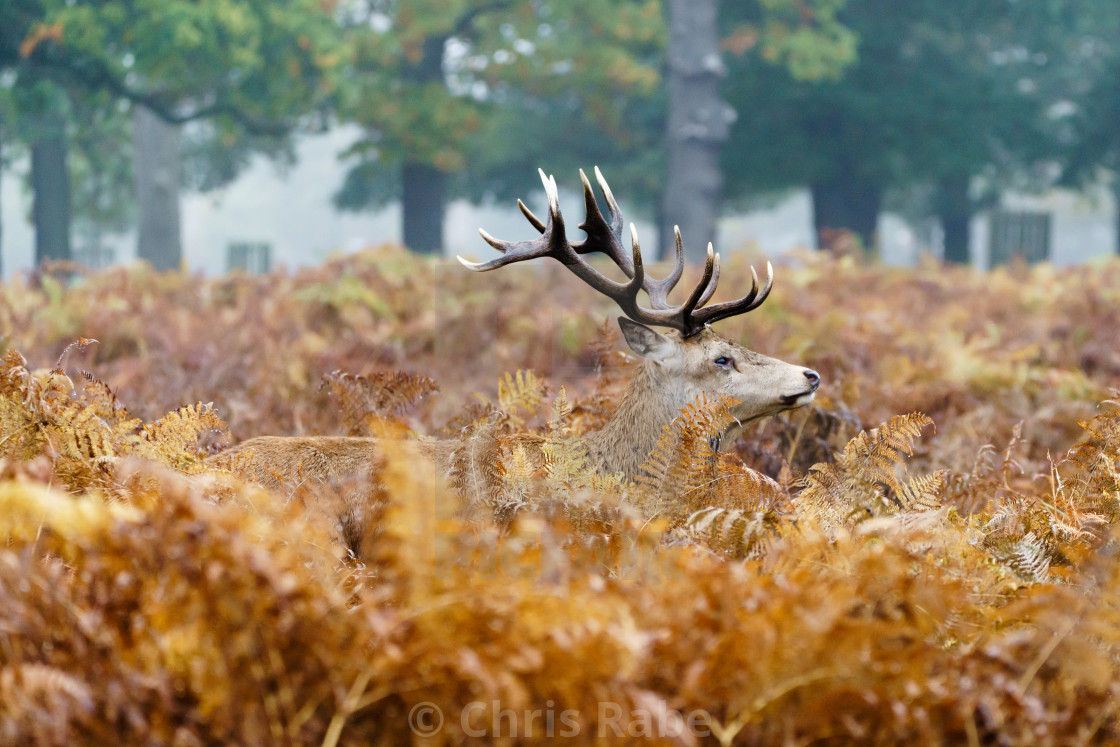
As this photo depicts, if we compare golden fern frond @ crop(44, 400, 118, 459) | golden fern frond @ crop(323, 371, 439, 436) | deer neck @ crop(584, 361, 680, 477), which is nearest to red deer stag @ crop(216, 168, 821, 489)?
deer neck @ crop(584, 361, 680, 477)

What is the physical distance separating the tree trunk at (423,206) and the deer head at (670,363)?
1823 centimetres

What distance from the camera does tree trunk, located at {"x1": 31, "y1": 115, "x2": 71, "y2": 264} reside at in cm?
1752

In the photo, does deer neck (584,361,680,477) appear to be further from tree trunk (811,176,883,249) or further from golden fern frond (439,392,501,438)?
tree trunk (811,176,883,249)

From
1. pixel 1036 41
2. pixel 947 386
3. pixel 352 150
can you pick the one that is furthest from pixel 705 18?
pixel 947 386

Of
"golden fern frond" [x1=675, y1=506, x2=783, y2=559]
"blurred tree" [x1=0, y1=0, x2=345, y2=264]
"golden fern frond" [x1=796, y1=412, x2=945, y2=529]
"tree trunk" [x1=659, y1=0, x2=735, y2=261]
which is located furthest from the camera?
"tree trunk" [x1=659, y1=0, x2=735, y2=261]

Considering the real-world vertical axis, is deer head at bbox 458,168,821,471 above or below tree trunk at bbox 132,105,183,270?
below

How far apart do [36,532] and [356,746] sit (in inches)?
41.2

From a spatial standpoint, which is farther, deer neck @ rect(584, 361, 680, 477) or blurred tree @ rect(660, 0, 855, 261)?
blurred tree @ rect(660, 0, 855, 261)

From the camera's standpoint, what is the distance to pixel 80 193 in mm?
25812

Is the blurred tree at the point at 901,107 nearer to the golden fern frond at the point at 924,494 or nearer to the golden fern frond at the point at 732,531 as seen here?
the golden fern frond at the point at 924,494

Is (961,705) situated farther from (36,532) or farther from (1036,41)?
(1036,41)

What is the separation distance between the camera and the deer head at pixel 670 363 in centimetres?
379

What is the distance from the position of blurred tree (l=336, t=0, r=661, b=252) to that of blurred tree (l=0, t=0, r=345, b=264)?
1.31 m

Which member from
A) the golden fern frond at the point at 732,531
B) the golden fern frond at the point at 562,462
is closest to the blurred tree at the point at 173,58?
the golden fern frond at the point at 562,462
